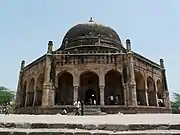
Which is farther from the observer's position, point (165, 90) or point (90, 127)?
point (165, 90)

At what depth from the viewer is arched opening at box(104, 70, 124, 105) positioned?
2139cm

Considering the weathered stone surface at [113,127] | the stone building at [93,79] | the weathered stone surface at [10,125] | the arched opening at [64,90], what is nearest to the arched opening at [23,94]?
the stone building at [93,79]

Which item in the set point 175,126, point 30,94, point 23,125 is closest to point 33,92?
point 30,94

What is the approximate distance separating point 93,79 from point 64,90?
332cm

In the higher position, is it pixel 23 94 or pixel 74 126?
pixel 23 94

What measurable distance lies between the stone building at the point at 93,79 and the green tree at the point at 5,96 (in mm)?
12157

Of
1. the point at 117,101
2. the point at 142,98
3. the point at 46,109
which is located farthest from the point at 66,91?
the point at 142,98

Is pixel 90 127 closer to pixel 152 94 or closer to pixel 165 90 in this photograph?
pixel 152 94

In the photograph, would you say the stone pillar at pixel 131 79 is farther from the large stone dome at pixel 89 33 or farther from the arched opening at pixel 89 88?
the large stone dome at pixel 89 33

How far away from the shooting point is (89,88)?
21844mm

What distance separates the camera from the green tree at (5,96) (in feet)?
118

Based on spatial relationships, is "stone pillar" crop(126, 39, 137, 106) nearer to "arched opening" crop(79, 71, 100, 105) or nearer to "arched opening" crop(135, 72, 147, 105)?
"arched opening" crop(135, 72, 147, 105)

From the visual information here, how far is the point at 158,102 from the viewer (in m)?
23.2

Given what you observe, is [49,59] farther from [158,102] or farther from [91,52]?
[158,102]
